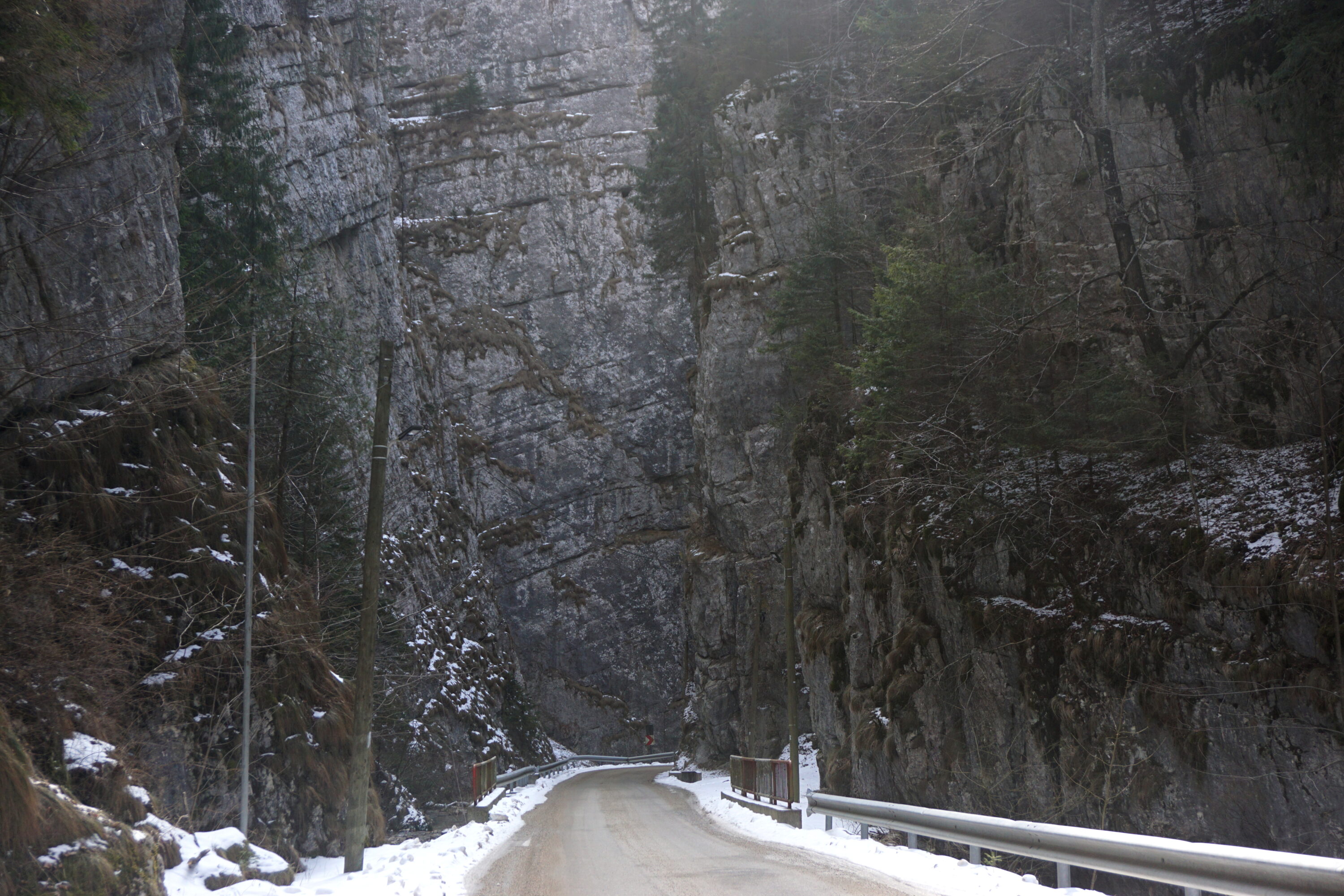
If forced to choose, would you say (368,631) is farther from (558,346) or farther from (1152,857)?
(558,346)

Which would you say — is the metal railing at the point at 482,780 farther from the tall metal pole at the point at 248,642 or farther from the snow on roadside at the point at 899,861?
the tall metal pole at the point at 248,642

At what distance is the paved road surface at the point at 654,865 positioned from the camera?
28.1 feet

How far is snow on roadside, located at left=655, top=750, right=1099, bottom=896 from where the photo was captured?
24.1ft

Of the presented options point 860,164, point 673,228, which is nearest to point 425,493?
point 673,228

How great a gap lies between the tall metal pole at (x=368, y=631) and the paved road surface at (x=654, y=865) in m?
1.56

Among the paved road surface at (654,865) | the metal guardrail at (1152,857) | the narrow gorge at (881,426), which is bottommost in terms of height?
the paved road surface at (654,865)

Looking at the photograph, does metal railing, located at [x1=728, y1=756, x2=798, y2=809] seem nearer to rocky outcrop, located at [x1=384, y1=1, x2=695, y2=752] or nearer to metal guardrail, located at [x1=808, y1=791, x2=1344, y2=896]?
metal guardrail, located at [x1=808, y1=791, x2=1344, y2=896]

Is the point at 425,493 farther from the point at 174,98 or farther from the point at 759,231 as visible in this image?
the point at 174,98

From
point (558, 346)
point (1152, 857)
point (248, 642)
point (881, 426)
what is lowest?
point (1152, 857)

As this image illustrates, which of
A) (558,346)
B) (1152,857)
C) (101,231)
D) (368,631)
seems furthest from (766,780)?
(558,346)

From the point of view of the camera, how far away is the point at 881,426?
19.2 m

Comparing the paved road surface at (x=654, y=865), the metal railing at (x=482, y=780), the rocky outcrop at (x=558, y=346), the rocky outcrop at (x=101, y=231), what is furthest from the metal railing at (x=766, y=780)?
the rocky outcrop at (x=558, y=346)

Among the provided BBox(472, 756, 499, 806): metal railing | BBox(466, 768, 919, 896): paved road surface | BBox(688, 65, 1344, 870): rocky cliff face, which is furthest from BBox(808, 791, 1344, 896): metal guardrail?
BBox(472, 756, 499, 806): metal railing

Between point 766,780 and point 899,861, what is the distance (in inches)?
355
